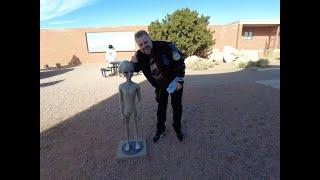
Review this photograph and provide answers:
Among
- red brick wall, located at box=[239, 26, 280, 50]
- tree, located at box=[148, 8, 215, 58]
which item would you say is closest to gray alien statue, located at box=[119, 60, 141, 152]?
tree, located at box=[148, 8, 215, 58]

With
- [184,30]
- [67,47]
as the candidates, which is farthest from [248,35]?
[67,47]

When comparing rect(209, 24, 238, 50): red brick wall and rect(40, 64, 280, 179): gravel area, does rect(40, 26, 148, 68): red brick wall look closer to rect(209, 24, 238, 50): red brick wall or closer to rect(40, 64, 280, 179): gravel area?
rect(209, 24, 238, 50): red brick wall

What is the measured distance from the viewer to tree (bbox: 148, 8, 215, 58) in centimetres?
1675

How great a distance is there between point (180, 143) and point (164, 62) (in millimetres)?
1384

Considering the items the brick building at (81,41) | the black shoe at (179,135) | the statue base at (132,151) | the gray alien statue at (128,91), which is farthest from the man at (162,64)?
the brick building at (81,41)

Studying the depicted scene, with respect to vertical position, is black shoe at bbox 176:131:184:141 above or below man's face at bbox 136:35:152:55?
below

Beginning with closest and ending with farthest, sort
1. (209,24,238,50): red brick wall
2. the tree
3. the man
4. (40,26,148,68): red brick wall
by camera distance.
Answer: the man < the tree < (40,26,148,68): red brick wall < (209,24,238,50): red brick wall

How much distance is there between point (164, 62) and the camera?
3.36 meters

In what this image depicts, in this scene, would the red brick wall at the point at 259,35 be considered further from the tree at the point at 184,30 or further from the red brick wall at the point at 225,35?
the tree at the point at 184,30

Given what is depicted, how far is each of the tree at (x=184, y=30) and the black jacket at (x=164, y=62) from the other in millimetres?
13560

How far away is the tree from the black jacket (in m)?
13.6

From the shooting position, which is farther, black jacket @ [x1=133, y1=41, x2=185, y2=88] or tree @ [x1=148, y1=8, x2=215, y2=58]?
tree @ [x1=148, y1=8, x2=215, y2=58]
